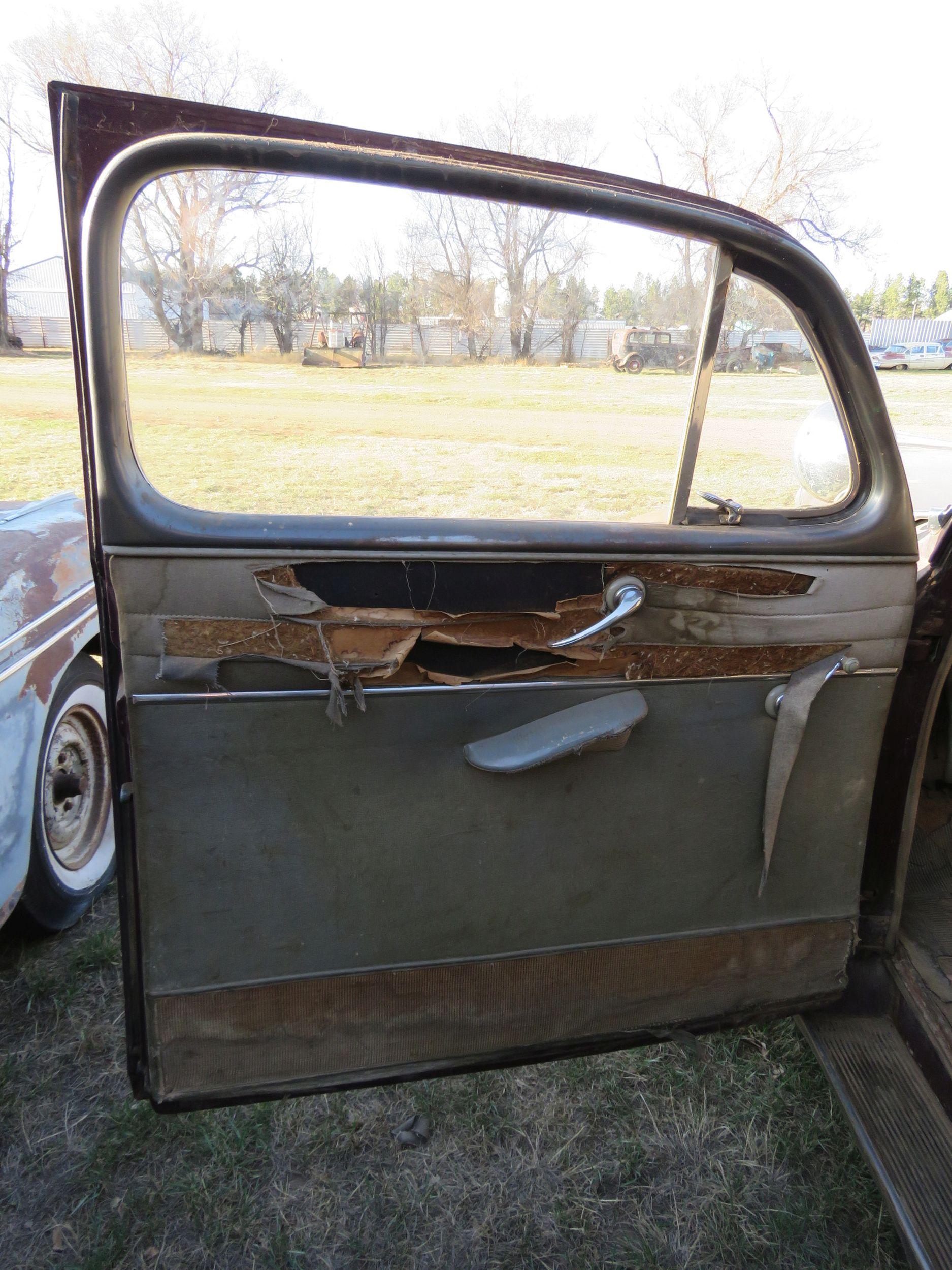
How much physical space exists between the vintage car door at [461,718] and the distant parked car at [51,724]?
1.09m

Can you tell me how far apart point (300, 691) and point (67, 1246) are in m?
1.46

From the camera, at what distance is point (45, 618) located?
2514mm

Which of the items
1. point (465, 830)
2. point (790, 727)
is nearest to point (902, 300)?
point (790, 727)

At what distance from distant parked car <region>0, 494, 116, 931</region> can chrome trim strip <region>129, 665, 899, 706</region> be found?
120 cm

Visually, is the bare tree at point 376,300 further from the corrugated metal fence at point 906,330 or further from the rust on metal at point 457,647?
the corrugated metal fence at point 906,330

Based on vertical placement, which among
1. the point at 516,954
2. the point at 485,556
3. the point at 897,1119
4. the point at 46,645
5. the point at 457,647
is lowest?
the point at 897,1119

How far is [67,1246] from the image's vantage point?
179 cm

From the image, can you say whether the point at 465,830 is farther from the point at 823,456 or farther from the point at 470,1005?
the point at 823,456

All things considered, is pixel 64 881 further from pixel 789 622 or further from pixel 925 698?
pixel 925 698

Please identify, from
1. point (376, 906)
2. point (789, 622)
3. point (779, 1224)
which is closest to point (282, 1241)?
point (376, 906)

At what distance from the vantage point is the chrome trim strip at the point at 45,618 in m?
2.32

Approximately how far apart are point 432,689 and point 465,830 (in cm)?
28

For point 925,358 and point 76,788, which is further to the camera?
point 76,788

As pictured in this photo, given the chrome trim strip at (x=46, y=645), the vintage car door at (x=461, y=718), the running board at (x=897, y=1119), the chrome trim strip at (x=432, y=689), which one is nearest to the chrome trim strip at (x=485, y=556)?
the vintage car door at (x=461, y=718)
